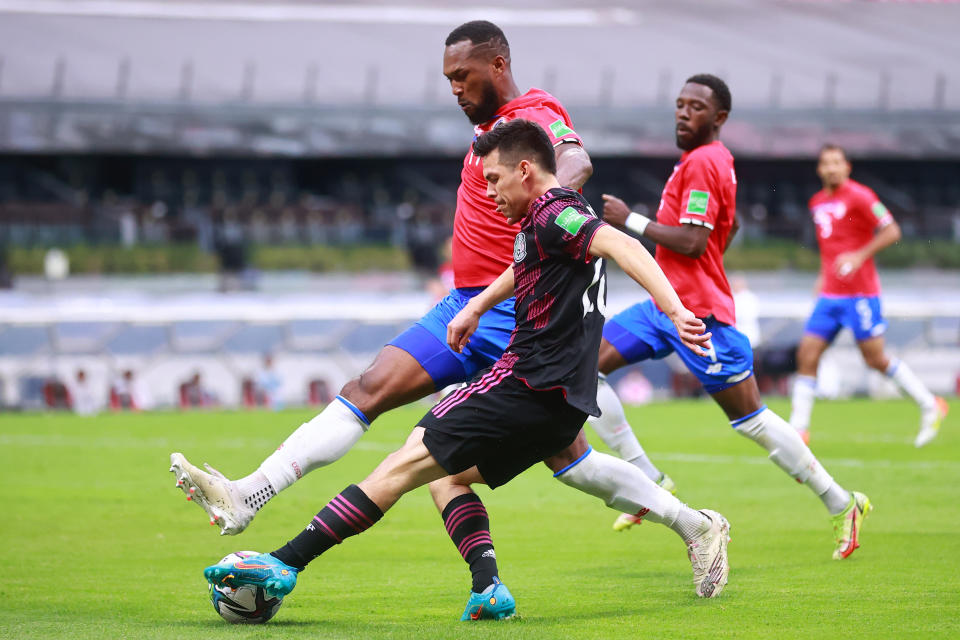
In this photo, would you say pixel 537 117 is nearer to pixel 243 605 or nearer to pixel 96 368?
pixel 243 605

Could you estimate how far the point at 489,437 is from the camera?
490 cm

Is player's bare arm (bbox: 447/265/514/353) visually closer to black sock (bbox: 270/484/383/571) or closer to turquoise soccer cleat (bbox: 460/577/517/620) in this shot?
black sock (bbox: 270/484/383/571)

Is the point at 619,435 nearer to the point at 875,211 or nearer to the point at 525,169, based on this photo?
the point at 525,169

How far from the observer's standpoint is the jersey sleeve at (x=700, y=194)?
6910mm

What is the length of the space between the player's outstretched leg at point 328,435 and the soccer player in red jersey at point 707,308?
1.71 metres

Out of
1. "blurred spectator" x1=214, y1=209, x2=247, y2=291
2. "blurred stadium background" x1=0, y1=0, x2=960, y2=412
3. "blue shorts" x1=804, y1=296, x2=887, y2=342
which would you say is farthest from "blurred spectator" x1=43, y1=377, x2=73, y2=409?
"blue shorts" x1=804, y1=296, x2=887, y2=342

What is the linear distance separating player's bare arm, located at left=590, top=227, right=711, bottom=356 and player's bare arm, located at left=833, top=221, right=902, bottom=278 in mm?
7481

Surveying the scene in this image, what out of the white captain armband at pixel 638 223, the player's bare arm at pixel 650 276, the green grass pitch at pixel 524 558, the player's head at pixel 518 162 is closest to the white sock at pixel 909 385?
the green grass pitch at pixel 524 558

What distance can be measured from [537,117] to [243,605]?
2392mm

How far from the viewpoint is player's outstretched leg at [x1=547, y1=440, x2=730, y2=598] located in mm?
5410

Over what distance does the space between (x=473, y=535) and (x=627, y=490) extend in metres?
0.69

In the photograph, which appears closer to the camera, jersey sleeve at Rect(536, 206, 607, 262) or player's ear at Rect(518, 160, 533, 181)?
jersey sleeve at Rect(536, 206, 607, 262)

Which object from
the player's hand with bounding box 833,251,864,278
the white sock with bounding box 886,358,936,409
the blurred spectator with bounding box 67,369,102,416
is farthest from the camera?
the blurred spectator with bounding box 67,369,102,416

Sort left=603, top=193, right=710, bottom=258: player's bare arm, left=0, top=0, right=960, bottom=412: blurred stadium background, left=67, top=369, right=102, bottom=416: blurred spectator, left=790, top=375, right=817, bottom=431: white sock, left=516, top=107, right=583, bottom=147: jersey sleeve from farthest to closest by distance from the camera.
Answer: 1. left=0, top=0, right=960, bottom=412: blurred stadium background
2. left=67, top=369, right=102, bottom=416: blurred spectator
3. left=790, top=375, right=817, bottom=431: white sock
4. left=603, top=193, right=710, bottom=258: player's bare arm
5. left=516, top=107, right=583, bottom=147: jersey sleeve
